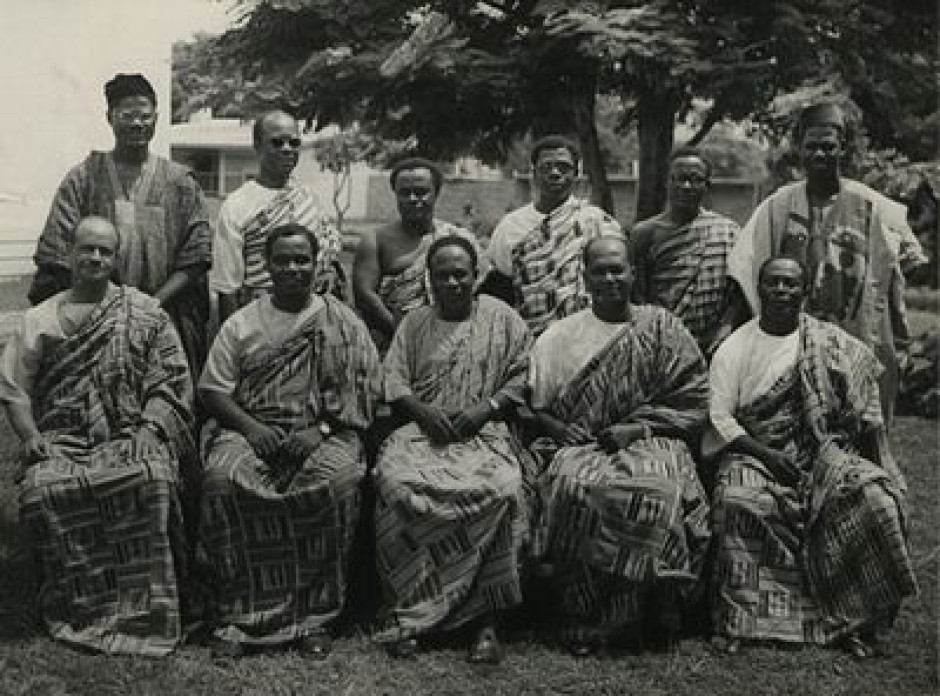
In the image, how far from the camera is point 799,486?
5.14 metres

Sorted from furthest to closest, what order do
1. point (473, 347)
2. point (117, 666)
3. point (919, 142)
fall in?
point (919, 142) → point (473, 347) → point (117, 666)

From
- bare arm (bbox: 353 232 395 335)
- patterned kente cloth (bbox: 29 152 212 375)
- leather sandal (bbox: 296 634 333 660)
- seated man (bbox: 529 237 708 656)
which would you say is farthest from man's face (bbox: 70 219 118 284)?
seated man (bbox: 529 237 708 656)

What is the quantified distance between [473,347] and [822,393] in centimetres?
158

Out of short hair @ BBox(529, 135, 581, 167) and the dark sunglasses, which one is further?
short hair @ BBox(529, 135, 581, 167)

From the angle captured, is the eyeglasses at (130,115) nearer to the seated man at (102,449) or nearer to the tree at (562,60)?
the seated man at (102,449)

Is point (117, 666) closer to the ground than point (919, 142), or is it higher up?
closer to the ground

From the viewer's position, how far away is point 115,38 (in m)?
7.44

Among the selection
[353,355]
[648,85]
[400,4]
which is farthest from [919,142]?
[353,355]

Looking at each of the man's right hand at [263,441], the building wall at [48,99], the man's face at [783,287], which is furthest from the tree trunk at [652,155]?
the man's right hand at [263,441]

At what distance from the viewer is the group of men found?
4895mm

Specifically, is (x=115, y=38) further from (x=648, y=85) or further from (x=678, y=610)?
(x=648, y=85)

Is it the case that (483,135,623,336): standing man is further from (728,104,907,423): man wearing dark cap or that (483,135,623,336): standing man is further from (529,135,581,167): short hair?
(728,104,907,423): man wearing dark cap

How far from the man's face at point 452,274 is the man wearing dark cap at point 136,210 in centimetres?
120

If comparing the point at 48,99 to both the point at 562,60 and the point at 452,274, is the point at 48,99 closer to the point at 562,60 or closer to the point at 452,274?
the point at 452,274
